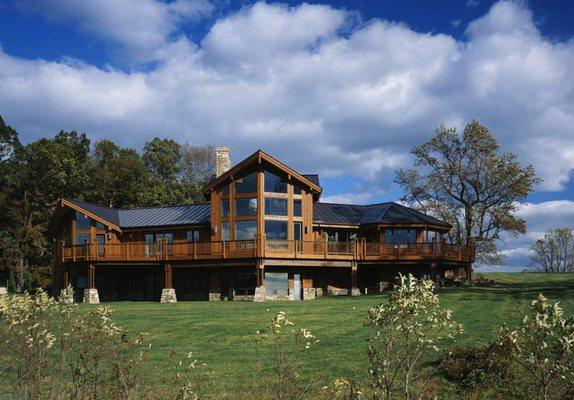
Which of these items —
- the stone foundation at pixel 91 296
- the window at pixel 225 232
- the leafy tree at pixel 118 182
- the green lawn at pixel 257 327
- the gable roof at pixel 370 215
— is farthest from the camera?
the leafy tree at pixel 118 182

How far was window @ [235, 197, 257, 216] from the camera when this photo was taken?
32219mm

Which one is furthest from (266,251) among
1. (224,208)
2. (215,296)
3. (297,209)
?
(215,296)

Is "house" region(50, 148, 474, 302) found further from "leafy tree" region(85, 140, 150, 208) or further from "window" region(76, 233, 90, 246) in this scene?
"leafy tree" region(85, 140, 150, 208)

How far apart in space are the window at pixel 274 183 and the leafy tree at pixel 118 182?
84.1ft

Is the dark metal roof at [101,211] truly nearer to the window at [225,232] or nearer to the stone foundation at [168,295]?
the stone foundation at [168,295]

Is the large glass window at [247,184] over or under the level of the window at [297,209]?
over

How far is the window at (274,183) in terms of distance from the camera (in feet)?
106

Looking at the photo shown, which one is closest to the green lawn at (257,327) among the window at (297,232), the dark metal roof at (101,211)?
the window at (297,232)

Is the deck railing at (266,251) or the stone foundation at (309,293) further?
the stone foundation at (309,293)

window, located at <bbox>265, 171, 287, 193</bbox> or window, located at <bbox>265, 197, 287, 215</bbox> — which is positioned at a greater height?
window, located at <bbox>265, 171, 287, 193</bbox>

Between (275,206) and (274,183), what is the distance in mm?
1321

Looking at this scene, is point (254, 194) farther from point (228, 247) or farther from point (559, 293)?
point (559, 293)

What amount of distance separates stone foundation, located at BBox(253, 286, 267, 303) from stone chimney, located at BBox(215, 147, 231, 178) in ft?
37.0

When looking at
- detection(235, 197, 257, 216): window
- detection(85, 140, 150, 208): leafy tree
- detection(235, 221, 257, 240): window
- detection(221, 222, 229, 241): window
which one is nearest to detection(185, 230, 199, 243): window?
detection(221, 222, 229, 241): window
